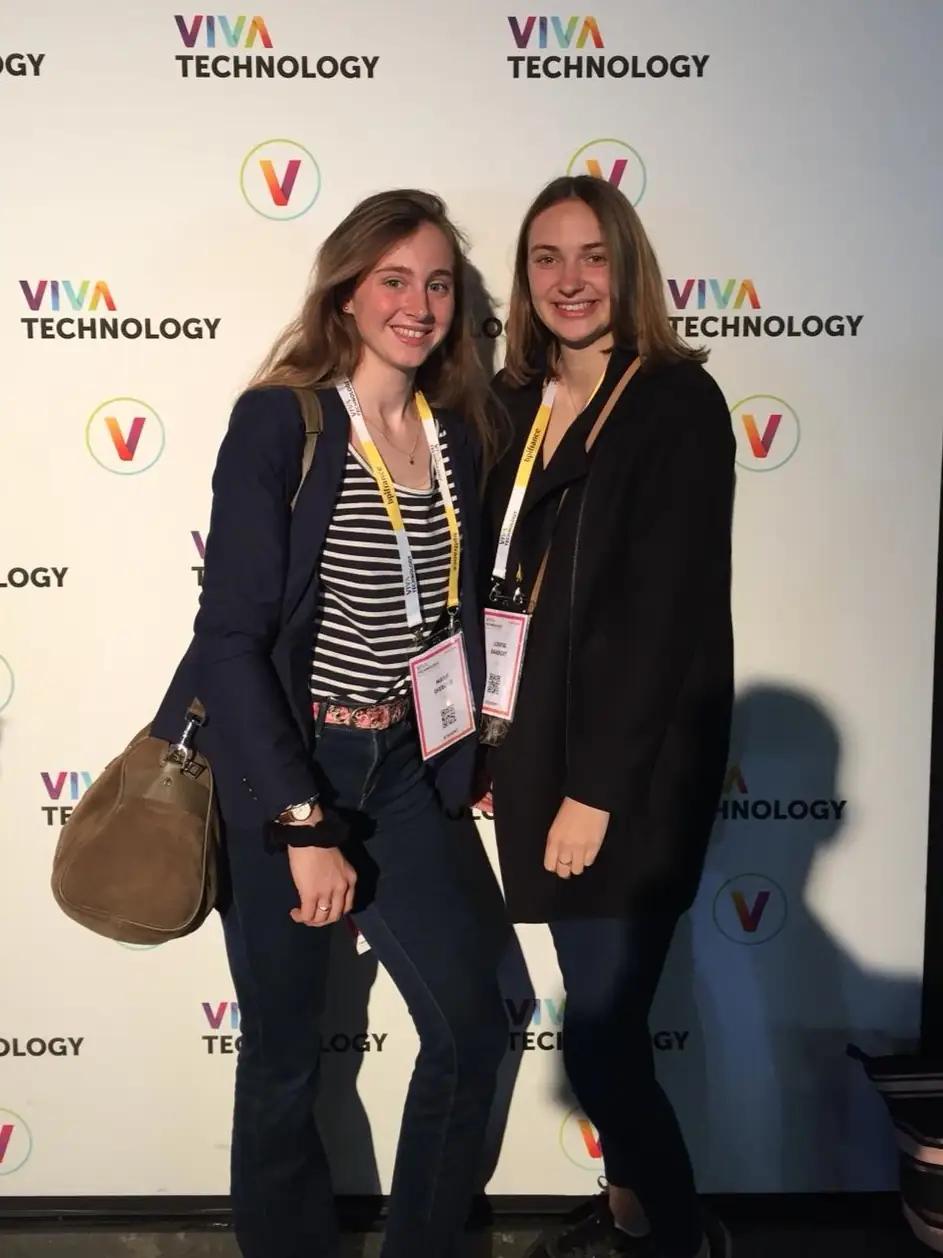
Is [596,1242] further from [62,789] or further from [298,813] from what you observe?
[62,789]

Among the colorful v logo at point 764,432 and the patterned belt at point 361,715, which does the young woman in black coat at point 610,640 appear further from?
the colorful v logo at point 764,432

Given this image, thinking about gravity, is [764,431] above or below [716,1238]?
above

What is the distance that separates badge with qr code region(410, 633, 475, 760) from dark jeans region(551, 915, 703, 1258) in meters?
0.36

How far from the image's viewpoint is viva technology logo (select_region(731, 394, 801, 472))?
5.53 ft

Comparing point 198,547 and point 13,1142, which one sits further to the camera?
point 13,1142

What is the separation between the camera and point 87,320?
164 centimetres

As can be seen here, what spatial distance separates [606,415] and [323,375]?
0.42 meters

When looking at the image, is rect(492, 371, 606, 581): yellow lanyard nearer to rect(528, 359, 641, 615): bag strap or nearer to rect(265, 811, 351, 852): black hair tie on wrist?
rect(528, 359, 641, 615): bag strap

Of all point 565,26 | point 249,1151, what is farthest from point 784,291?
point 249,1151

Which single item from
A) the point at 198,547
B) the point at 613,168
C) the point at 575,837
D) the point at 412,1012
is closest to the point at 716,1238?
the point at 412,1012

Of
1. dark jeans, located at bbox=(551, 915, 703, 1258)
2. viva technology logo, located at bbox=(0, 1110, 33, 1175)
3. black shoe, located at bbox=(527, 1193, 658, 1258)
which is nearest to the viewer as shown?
dark jeans, located at bbox=(551, 915, 703, 1258)

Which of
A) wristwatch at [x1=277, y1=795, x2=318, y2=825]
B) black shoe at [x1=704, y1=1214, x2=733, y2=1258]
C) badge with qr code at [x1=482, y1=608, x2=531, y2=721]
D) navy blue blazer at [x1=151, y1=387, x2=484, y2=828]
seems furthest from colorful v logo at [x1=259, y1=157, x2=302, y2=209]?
black shoe at [x1=704, y1=1214, x2=733, y2=1258]

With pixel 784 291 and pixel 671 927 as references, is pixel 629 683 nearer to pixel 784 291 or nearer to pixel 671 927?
pixel 671 927

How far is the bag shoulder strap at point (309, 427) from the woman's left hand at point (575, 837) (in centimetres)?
60
